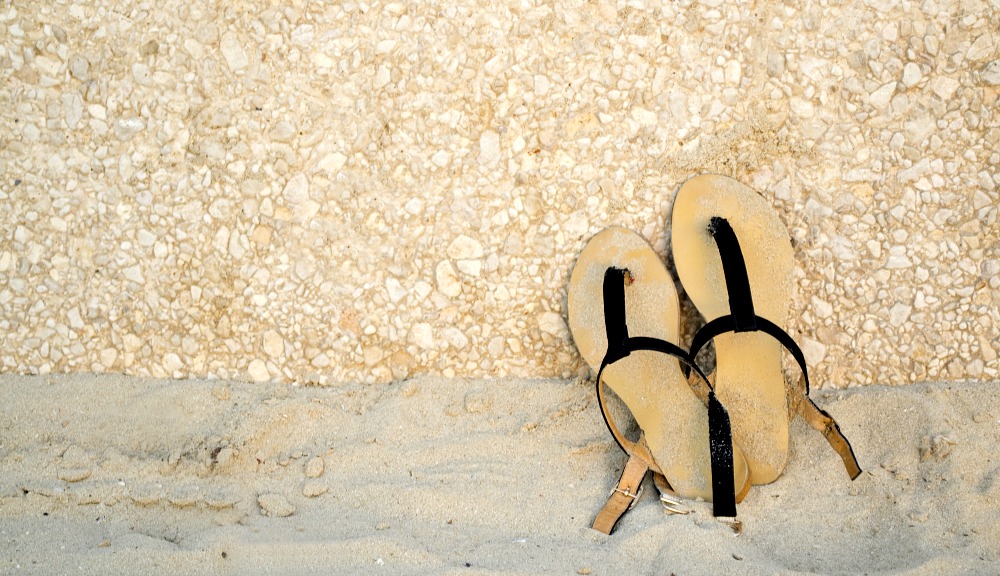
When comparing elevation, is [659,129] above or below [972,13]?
below

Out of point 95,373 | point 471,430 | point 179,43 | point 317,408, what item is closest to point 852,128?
point 471,430

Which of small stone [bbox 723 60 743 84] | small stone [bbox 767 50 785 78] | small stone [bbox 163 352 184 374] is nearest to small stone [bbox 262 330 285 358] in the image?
small stone [bbox 163 352 184 374]

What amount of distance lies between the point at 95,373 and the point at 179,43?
43.8 inches

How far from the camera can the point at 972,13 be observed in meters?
2.56

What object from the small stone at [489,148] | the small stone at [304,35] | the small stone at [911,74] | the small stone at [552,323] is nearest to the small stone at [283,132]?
the small stone at [304,35]

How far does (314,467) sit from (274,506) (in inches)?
A: 6.9

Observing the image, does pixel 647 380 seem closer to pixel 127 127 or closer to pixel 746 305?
pixel 746 305

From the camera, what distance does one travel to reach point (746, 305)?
238cm

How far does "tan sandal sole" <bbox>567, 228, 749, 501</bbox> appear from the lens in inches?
96.9

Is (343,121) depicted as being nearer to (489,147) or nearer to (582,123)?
(489,147)

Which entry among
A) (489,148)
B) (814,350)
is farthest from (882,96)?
(489,148)

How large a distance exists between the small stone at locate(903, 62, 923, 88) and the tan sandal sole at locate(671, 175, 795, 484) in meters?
0.57

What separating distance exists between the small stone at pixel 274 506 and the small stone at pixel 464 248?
3.01 ft

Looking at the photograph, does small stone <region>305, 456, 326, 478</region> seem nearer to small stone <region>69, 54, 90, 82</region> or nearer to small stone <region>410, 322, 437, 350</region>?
small stone <region>410, 322, 437, 350</region>
